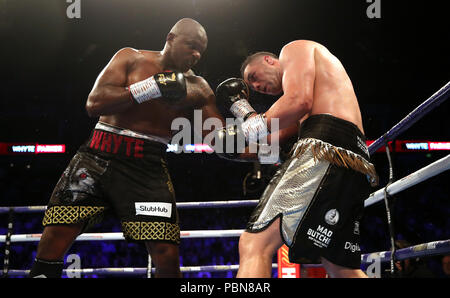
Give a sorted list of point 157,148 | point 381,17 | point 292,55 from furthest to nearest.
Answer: point 381,17 → point 157,148 → point 292,55

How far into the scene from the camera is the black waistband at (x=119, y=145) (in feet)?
6.56

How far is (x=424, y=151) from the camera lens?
10883 millimetres

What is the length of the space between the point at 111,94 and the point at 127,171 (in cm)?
36

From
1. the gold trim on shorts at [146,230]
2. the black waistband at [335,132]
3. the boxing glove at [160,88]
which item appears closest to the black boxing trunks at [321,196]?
the black waistband at [335,132]

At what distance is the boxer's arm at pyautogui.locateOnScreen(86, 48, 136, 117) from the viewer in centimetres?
197

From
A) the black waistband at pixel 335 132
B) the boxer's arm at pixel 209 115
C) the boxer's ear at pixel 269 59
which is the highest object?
the boxer's ear at pixel 269 59

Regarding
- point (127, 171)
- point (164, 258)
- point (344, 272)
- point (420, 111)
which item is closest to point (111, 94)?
point (127, 171)

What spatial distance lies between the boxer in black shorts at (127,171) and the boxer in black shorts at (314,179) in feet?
1.84

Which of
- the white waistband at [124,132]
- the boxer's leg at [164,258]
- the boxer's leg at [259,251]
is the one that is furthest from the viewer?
the white waistband at [124,132]

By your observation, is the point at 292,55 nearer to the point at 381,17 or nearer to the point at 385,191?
the point at 385,191

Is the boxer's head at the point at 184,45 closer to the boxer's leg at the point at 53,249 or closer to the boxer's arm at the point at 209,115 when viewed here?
the boxer's arm at the point at 209,115

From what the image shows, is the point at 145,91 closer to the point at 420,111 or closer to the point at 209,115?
the point at 209,115
